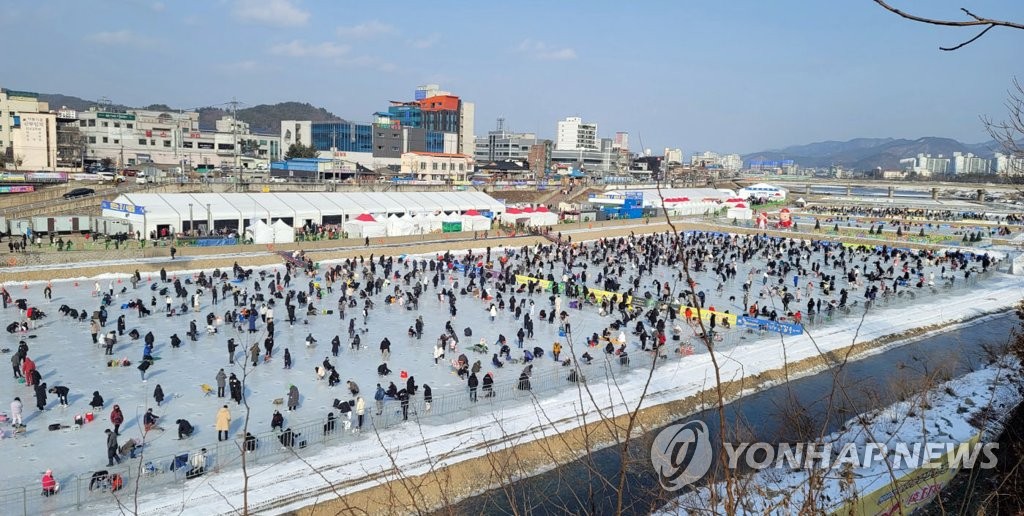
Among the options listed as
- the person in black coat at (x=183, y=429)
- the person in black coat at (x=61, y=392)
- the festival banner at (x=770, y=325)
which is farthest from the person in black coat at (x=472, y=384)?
the festival banner at (x=770, y=325)

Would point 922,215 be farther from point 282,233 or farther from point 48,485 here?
point 48,485

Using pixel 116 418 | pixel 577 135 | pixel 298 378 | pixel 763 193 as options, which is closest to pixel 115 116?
pixel 298 378

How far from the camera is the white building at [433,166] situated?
6100 cm

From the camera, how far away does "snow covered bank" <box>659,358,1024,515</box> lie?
28.1 feet

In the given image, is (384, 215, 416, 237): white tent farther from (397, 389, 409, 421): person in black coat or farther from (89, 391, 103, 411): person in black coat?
(89, 391, 103, 411): person in black coat

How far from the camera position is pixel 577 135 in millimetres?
113438

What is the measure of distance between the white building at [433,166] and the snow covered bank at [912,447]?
49.6 m

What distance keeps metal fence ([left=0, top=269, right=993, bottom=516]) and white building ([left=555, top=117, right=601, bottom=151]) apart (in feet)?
323

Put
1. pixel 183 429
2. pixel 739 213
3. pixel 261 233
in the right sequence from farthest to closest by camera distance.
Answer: pixel 739 213, pixel 261 233, pixel 183 429

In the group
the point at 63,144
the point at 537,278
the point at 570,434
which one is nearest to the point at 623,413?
the point at 570,434

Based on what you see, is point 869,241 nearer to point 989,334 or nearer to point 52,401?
point 989,334

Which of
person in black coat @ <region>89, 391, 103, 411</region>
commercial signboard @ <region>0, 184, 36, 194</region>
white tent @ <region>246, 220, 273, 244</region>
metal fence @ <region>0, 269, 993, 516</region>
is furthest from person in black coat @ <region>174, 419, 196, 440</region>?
commercial signboard @ <region>0, 184, 36, 194</region>

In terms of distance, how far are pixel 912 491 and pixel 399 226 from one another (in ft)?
82.2

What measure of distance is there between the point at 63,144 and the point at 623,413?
52838mm
